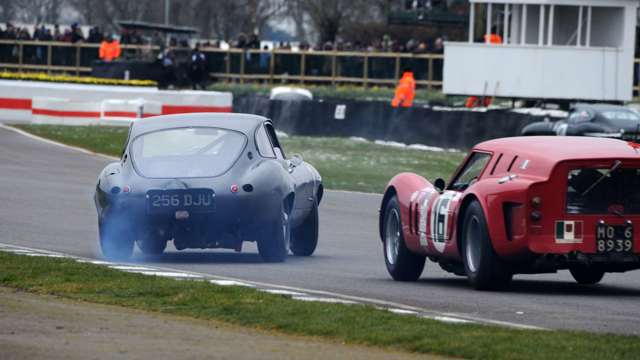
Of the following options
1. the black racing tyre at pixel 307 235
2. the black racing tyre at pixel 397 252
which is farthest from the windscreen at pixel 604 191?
the black racing tyre at pixel 307 235

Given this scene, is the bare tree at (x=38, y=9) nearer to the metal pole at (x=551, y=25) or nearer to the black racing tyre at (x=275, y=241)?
the metal pole at (x=551, y=25)

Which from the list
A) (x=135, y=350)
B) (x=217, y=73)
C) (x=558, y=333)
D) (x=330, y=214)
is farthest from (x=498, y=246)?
(x=217, y=73)

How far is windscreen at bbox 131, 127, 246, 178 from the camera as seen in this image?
14.6 meters

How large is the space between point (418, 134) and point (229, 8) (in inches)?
2232

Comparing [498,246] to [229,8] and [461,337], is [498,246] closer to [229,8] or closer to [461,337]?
[461,337]

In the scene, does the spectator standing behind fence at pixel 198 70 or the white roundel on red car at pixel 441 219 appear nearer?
the white roundel on red car at pixel 441 219

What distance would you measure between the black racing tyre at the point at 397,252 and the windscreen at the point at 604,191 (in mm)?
1933

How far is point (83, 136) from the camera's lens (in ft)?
120

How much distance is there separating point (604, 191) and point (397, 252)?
2309 mm

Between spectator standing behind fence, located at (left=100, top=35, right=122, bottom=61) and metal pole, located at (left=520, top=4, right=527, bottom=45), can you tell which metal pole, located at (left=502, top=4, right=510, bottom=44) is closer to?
metal pole, located at (left=520, top=4, right=527, bottom=45)

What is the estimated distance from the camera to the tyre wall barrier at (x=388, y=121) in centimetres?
3622

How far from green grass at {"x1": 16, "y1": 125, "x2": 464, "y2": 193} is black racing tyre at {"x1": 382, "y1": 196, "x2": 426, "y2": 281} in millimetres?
12453

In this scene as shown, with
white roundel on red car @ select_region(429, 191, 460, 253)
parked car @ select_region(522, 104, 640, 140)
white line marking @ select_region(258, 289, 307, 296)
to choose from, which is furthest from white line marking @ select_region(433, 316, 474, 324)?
parked car @ select_region(522, 104, 640, 140)

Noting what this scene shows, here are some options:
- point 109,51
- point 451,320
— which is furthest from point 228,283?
point 109,51
